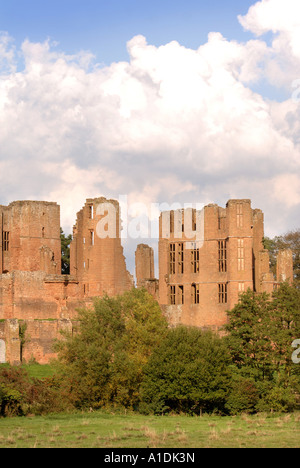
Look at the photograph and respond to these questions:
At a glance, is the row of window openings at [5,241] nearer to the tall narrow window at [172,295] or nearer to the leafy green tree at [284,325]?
the tall narrow window at [172,295]

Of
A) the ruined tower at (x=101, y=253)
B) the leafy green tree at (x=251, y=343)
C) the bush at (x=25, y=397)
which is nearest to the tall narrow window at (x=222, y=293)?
the ruined tower at (x=101, y=253)

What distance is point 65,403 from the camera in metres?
46.4

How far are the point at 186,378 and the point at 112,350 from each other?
18.5 feet

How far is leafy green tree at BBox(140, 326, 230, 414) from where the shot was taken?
45.8 m

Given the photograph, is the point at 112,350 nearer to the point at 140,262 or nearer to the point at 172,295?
the point at 172,295

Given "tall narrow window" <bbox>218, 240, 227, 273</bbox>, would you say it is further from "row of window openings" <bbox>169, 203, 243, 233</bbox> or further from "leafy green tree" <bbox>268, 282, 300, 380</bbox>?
"leafy green tree" <bbox>268, 282, 300, 380</bbox>

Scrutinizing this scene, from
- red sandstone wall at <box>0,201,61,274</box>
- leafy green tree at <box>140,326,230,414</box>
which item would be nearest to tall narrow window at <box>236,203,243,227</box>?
red sandstone wall at <box>0,201,61,274</box>

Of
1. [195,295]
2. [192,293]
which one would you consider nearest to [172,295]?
[192,293]

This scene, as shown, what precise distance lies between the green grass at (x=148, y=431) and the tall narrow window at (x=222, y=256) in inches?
1229

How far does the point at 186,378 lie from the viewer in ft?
150

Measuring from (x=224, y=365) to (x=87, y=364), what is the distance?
7.25 meters

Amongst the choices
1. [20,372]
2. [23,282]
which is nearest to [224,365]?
[20,372]

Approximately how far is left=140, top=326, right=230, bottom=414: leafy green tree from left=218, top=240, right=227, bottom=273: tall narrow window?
27690 millimetres
